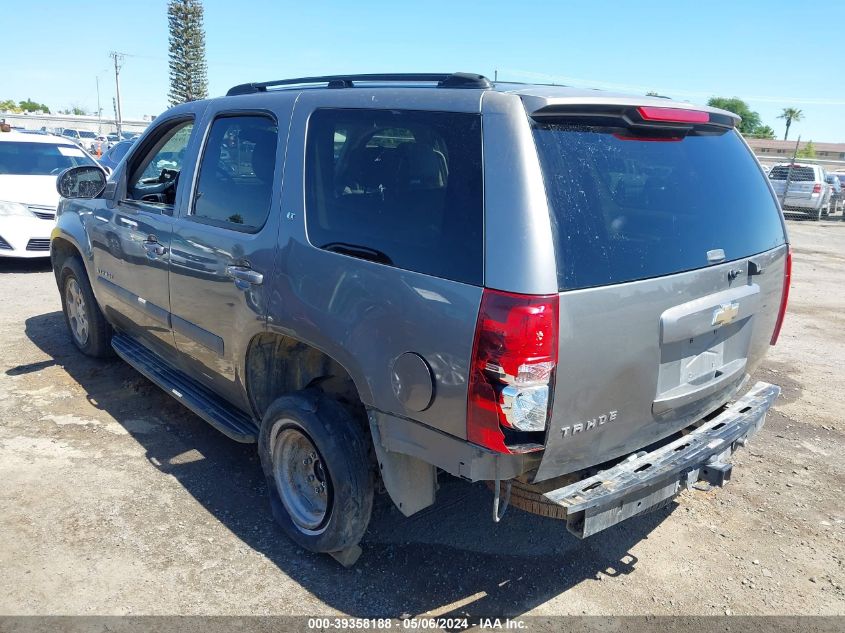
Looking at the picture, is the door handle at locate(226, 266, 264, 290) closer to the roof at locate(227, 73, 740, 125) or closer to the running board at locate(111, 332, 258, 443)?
the running board at locate(111, 332, 258, 443)

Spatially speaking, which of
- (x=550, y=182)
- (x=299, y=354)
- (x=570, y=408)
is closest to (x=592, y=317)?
(x=570, y=408)

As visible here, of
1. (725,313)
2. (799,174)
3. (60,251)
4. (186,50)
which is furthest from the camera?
(186,50)

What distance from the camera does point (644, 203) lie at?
268 centimetres

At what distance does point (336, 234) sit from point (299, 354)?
0.81 metres

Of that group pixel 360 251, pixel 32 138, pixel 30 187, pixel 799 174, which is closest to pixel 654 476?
pixel 360 251

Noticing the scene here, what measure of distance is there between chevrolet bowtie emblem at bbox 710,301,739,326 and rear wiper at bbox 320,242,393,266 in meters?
1.40

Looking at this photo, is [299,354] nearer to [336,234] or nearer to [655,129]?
[336,234]

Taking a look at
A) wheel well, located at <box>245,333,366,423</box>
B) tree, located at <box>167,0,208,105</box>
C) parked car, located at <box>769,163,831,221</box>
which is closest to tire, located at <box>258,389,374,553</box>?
wheel well, located at <box>245,333,366,423</box>

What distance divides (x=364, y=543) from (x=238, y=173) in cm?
206

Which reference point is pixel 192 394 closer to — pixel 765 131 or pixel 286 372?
pixel 286 372

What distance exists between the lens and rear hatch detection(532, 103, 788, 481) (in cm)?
231

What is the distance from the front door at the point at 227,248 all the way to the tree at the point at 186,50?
45.2 metres

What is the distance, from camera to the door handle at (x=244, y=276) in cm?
314

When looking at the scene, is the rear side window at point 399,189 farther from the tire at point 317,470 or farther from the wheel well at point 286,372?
the tire at point 317,470
